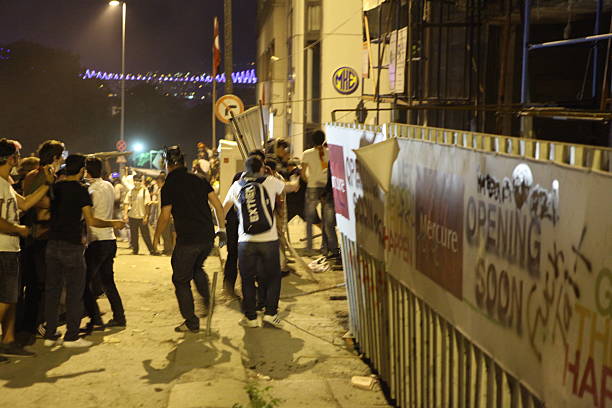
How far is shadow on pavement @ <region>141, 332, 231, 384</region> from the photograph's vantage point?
7.16 m

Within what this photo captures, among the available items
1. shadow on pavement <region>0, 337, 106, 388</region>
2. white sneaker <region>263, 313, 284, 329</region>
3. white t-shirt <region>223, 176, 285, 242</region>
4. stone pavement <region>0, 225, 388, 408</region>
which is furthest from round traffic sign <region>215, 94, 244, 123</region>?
shadow on pavement <region>0, 337, 106, 388</region>

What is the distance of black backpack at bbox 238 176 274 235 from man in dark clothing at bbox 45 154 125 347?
4.56 feet

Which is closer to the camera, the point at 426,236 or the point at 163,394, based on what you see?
Answer: the point at 426,236

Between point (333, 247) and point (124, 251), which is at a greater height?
point (333, 247)

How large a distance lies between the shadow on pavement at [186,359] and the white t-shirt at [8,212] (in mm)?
1554

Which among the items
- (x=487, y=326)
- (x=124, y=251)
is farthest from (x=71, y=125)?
(x=487, y=326)

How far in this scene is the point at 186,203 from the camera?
325 inches

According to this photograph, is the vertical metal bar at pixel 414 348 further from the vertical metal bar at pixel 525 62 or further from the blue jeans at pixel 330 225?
the blue jeans at pixel 330 225

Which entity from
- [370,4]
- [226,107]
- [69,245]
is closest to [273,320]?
[69,245]

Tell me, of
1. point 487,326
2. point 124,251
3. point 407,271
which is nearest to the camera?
point 487,326

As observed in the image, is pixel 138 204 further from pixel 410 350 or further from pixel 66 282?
pixel 410 350

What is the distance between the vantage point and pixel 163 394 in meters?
6.68

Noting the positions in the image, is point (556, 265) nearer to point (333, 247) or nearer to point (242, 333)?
point (242, 333)

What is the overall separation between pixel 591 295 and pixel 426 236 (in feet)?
7.28
